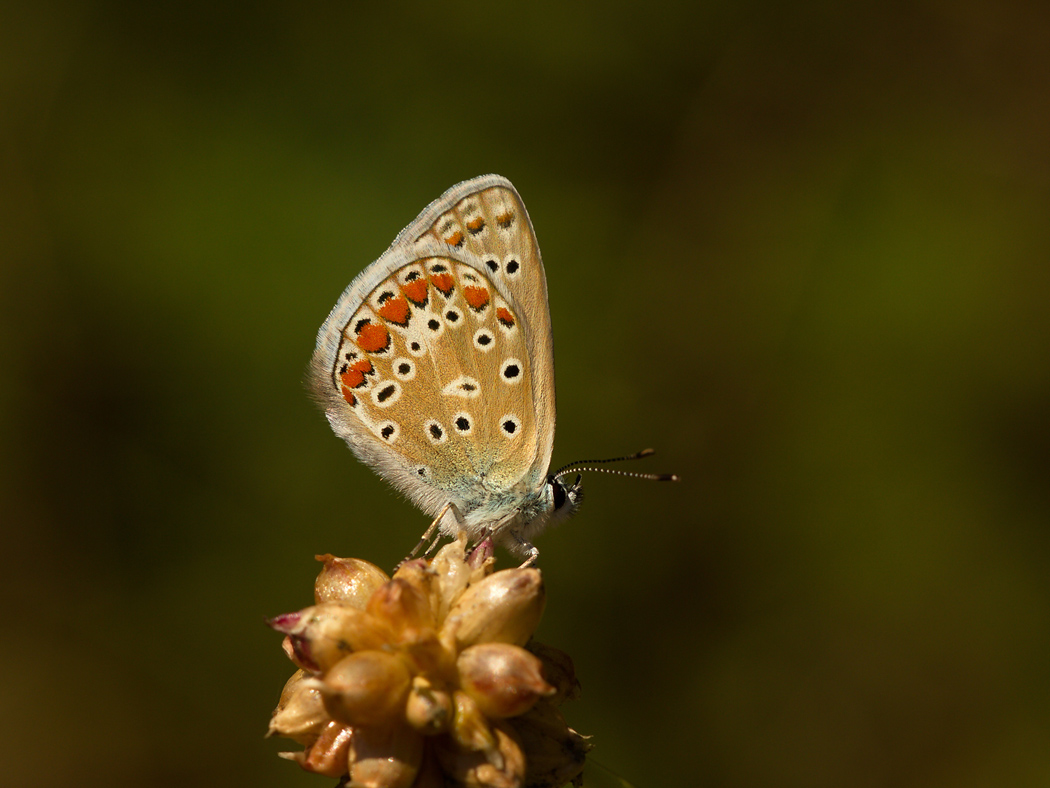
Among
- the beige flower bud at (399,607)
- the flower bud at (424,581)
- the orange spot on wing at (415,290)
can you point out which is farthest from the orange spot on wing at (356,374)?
the beige flower bud at (399,607)

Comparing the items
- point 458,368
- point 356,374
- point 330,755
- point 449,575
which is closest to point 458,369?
point 458,368

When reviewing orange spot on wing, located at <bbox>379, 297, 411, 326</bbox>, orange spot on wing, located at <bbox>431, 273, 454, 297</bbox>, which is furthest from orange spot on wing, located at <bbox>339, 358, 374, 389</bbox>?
orange spot on wing, located at <bbox>431, 273, 454, 297</bbox>

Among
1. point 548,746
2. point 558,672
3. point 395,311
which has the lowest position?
point 548,746

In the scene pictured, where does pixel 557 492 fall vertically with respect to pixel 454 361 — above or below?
below

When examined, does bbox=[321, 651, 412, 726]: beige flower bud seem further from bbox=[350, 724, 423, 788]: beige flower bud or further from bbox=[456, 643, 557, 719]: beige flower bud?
bbox=[456, 643, 557, 719]: beige flower bud

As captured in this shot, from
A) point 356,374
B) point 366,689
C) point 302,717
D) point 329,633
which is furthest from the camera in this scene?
point 356,374

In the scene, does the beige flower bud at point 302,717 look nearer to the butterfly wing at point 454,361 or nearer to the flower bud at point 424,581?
the flower bud at point 424,581

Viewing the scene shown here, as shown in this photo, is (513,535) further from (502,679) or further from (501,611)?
(502,679)
